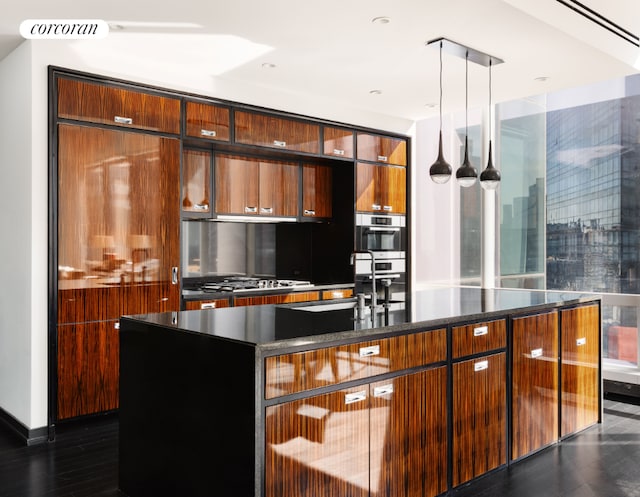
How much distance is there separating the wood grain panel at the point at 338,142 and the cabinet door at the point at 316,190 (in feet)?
0.87

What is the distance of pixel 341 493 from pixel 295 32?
9.02 feet

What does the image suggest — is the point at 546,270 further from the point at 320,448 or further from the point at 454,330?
the point at 320,448

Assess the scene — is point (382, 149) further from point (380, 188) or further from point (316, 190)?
point (316, 190)

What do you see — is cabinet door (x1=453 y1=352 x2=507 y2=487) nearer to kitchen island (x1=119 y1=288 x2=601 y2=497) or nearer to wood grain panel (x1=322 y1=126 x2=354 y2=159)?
kitchen island (x1=119 y1=288 x2=601 y2=497)

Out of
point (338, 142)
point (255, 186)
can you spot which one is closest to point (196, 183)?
point (255, 186)

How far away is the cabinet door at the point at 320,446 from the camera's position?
220 centimetres

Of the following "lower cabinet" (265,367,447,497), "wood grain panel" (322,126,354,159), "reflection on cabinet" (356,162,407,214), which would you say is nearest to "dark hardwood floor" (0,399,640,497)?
"lower cabinet" (265,367,447,497)

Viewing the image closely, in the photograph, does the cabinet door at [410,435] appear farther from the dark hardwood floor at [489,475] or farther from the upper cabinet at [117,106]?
the upper cabinet at [117,106]

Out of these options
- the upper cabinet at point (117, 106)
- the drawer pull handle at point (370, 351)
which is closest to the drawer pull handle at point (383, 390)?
the drawer pull handle at point (370, 351)

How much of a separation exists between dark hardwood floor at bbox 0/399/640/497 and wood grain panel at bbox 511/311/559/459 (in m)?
0.11

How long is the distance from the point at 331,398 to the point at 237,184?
3.03m

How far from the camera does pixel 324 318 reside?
9.17ft

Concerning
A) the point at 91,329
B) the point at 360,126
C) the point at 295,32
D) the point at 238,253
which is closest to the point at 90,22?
the point at 295,32

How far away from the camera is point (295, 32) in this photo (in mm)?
3727
